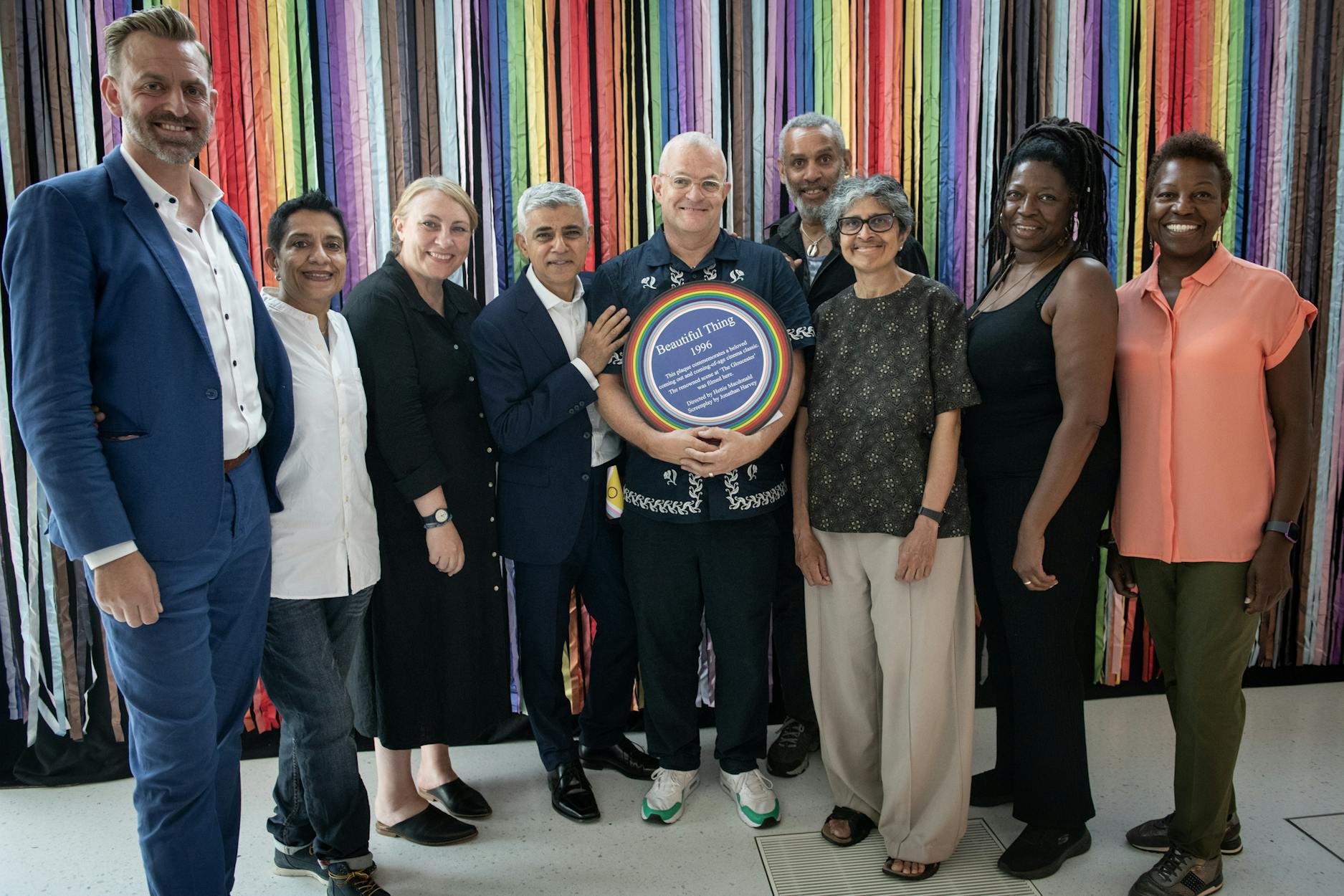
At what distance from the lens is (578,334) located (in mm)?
2574

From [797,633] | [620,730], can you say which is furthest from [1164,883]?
[620,730]

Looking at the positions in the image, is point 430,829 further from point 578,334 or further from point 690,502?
point 578,334

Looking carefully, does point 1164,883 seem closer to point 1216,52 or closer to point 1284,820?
point 1284,820

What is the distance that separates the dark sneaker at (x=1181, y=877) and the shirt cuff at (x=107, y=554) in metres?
2.25

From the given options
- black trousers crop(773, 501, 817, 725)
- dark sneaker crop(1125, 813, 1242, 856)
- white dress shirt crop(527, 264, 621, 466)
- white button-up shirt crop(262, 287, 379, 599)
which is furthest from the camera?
black trousers crop(773, 501, 817, 725)

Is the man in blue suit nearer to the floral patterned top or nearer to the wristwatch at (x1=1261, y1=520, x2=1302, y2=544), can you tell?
the floral patterned top

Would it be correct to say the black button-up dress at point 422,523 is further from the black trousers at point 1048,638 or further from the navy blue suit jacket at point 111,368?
the black trousers at point 1048,638

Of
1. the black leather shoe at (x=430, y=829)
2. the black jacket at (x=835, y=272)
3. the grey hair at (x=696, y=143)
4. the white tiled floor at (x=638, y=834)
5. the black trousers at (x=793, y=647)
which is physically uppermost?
the grey hair at (x=696, y=143)

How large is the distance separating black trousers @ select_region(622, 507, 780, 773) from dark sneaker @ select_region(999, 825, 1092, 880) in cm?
70

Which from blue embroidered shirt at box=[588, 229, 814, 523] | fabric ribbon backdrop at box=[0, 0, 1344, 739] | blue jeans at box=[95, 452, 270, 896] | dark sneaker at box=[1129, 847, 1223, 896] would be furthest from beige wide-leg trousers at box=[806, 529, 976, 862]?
blue jeans at box=[95, 452, 270, 896]

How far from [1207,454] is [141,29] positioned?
91.6 inches

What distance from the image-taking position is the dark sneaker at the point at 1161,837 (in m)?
2.42

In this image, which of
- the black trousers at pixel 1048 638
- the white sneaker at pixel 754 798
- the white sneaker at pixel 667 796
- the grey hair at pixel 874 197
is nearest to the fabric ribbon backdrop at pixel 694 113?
the white sneaker at pixel 667 796

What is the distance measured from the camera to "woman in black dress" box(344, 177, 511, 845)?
235cm
